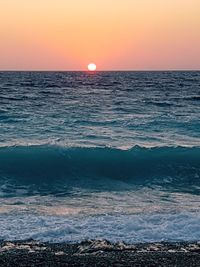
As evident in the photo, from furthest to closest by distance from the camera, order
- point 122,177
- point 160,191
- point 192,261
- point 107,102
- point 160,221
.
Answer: point 107,102 → point 122,177 → point 160,191 → point 160,221 → point 192,261

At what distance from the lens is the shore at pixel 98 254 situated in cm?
798

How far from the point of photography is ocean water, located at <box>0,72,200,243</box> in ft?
35.5

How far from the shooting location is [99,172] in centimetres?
2052

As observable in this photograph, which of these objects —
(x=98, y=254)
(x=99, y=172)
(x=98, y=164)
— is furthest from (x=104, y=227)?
(x=98, y=164)

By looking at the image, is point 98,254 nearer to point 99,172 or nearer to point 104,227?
point 104,227

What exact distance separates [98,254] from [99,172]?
11.8m

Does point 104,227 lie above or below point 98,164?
above

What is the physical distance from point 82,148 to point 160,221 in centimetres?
1161

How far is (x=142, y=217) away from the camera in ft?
37.8

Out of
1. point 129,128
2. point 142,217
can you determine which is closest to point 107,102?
point 129,128

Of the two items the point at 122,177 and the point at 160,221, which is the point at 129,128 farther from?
the point at 160,221

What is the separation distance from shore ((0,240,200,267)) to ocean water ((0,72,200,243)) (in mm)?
571

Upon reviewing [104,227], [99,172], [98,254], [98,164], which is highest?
[98,254]

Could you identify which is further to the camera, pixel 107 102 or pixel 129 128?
pixel 107 102
